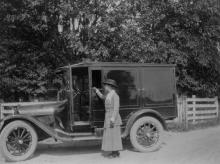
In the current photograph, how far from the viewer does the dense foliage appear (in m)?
14.4

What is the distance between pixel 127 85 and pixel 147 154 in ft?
5.44

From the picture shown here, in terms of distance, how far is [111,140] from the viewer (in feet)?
26.9

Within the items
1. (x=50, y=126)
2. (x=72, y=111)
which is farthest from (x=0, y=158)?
(x=72, y=111)

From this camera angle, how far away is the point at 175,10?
16.5 meters

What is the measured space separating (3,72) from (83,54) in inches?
128

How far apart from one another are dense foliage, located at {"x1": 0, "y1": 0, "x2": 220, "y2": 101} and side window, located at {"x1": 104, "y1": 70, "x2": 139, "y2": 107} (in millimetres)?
5486

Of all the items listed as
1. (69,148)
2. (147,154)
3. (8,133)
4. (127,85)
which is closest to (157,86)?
(127,85)

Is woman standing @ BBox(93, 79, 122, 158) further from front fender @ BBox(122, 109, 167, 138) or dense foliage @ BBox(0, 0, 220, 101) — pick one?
dense foliage @ BBox(0, 0, 220, 101)

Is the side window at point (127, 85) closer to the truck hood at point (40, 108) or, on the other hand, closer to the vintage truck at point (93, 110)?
the vintage truck at point (93, 110)

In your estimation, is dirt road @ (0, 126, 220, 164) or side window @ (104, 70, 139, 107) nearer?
dirt road @ (0, 126, 220, 164)

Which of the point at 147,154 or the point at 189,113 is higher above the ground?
the point at 189,113

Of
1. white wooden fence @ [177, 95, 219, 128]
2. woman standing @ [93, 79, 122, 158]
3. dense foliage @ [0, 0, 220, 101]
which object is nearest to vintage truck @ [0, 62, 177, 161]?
woman standing @ [93, 79, 122, 158]

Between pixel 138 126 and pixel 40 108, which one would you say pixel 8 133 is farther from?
pixel 138 126

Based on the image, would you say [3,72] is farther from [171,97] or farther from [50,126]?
[171,97]
